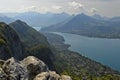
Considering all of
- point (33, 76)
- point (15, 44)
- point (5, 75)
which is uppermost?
point (5, 75)

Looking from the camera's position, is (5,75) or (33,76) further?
(33,76)

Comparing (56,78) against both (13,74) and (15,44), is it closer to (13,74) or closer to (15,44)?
(13,74)

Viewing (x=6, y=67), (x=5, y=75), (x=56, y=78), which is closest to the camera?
(x=5, y=75)

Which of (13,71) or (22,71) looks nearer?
(13,71)

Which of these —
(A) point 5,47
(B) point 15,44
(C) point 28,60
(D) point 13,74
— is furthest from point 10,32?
(D) point 13,74

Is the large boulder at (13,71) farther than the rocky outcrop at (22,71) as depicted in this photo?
No

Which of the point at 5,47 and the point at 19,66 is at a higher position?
the point at 19,66

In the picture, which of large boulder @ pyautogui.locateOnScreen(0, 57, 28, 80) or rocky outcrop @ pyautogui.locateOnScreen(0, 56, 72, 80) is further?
rocky outcrop @ pyautogui.locateOnScreen(0, 56, 72, 80)

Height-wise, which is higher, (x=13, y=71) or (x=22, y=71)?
(x=13, y=71)

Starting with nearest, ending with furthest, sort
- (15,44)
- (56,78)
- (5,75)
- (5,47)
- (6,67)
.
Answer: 1. (5,75)
2. (6,67)
3. (56,78)
4. (5,47)
5. (15,44)
